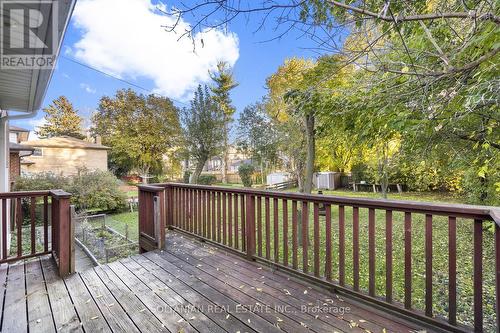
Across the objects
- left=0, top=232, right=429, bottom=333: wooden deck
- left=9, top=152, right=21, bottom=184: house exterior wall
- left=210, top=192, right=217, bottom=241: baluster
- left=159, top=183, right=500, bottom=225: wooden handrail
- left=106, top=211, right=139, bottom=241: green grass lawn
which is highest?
left=9, top=152, right=21, bottom=184: house exterior wall

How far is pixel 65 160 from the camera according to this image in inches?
697

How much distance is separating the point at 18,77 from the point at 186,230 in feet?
9.26

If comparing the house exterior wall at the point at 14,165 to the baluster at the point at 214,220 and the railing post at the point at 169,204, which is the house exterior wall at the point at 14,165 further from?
the baluster at the point at 214,220

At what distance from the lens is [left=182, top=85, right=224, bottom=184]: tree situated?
13.5 metres

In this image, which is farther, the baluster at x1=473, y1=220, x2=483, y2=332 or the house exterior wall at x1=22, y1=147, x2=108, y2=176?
the house exterior wall at x1=22, y1=147, x2=108, y2=176

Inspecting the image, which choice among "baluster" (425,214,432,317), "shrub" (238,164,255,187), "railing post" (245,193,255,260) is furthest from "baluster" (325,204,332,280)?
"shrub" (238,164,255,187)

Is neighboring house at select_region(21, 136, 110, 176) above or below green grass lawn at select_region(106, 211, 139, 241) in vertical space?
above

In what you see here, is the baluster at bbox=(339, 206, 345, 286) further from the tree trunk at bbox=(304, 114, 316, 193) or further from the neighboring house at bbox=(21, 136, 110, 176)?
the neighboring house at bbox=(21, 136, 110, 176)

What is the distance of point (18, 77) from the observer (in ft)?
8.98

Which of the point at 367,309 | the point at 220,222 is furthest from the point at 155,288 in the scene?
the point at 367,309

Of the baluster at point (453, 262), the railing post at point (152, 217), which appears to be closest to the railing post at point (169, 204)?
the railing post at point (152, 217)

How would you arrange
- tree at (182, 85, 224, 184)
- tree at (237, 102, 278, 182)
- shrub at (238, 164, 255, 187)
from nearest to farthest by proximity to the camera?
1. tree at (182, 85, 224, 184)
2. tree at (237, 102, 278, 182)
3. shrub at (238, 164, 255, 187)

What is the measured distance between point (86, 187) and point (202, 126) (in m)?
5.88

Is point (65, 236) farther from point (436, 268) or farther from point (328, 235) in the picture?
point (436, 268)
